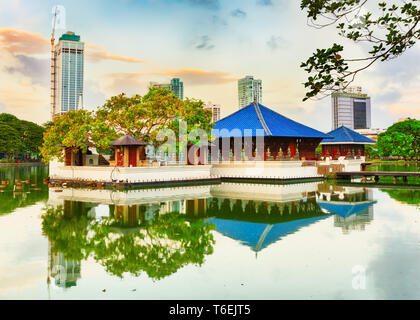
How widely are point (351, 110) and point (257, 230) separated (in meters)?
165

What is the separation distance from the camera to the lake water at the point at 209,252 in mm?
6367

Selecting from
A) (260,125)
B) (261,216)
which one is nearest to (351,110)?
(260,125)

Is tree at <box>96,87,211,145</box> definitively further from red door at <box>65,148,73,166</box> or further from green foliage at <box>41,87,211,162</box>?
red door at <box>65,148,73,166</box>

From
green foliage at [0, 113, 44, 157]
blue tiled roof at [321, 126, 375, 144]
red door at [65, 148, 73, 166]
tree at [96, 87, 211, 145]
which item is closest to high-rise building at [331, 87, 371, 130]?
blue tiled roof at [321, 126, 375, 144]

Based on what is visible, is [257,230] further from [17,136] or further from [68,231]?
[17,136]

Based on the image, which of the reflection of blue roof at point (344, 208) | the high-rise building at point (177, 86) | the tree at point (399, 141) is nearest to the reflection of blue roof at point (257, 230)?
the reflection of blue roof at point (344, 208)

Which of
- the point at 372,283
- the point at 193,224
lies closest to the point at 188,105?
the point at 193,224

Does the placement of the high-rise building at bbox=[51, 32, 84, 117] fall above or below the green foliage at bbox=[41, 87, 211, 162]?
above

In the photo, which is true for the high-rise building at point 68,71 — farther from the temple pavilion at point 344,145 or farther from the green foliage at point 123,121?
the green foliage at point 123,121

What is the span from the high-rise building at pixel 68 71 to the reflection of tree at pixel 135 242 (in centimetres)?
15014

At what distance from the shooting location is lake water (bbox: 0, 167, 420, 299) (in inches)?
251

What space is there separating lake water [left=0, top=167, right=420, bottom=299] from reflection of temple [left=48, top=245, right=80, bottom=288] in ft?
0.07
